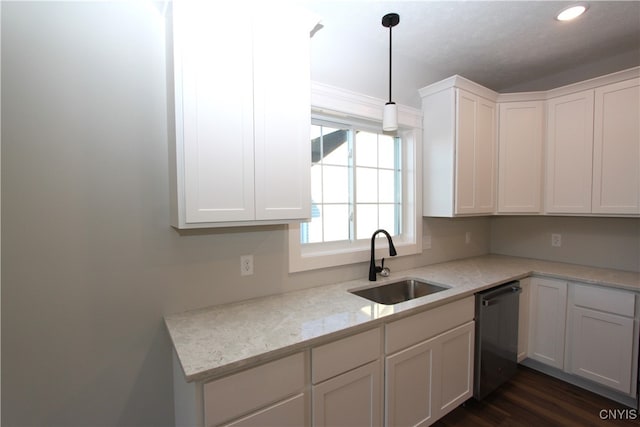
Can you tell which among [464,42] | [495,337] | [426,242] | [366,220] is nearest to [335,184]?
[366,220]

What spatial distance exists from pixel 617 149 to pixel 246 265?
278 centimetres

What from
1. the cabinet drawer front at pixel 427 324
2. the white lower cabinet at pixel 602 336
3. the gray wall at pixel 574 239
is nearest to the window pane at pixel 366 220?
the cabinet drawer front at pixel 427 324

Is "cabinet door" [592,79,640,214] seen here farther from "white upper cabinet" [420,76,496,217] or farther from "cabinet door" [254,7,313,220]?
"cabinet door" [254,7,313,220]

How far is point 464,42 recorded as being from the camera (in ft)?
6.84

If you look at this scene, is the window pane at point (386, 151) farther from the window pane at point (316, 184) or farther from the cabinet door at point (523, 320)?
the cabinet door at point (523, 320)

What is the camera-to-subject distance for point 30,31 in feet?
3.66

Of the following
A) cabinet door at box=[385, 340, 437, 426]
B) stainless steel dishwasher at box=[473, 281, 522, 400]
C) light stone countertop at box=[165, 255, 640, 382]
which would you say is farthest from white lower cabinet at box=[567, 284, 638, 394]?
cabinet door at box=[385, 340, 437, 426]

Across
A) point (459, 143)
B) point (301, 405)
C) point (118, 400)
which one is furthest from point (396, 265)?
point (118, 400)

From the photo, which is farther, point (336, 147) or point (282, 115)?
point (336, 147)

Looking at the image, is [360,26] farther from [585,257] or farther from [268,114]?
[585,257]

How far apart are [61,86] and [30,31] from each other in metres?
0.22

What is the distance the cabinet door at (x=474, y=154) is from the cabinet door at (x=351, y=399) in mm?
1470

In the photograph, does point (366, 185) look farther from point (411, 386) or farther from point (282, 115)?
point (411, 386)

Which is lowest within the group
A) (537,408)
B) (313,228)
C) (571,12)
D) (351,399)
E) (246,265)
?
(537,408)
